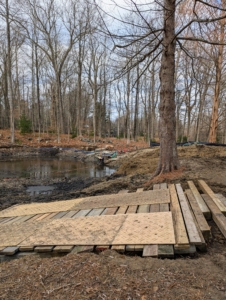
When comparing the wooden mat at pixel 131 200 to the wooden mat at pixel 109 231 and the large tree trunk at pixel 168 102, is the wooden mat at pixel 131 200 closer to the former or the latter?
the wooden mat at pixel 109 231

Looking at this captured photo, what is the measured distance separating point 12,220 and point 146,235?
2.96m

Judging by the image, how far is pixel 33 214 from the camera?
4.77 metres

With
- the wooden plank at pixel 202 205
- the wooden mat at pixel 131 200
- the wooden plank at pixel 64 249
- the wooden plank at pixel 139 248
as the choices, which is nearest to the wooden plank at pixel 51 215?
the wooden mat at pixel 131 200

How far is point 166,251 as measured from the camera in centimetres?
255

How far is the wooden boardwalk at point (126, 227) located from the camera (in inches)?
107

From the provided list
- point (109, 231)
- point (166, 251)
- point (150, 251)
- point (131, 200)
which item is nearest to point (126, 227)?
point (109, 231)

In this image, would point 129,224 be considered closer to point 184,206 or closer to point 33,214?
point 184,206

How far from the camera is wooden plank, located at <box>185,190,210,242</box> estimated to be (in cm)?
287

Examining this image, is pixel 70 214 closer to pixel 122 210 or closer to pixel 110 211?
pixel 110 211

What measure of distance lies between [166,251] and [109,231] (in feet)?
2.87

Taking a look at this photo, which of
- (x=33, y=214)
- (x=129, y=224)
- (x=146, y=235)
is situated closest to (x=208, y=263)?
(x=146, y=235)

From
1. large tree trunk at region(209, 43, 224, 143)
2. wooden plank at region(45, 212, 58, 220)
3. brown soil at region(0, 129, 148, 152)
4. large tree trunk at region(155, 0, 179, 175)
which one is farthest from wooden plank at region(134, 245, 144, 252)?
brown soil at region(0, 129, 148, 152)

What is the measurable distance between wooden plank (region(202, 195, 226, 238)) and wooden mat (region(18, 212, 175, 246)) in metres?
0.65

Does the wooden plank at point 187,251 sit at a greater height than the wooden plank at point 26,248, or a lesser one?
greater
